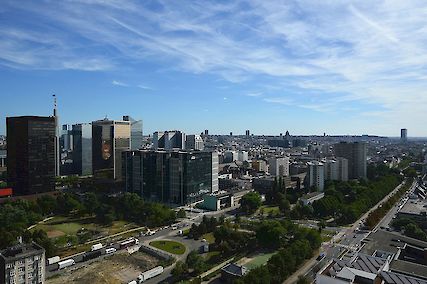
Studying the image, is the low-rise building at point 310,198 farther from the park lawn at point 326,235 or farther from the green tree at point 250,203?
the park lawn at point 326,235

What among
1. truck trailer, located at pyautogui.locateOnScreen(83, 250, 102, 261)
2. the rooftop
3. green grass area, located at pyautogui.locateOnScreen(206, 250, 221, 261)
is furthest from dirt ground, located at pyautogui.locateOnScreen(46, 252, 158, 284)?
the rooftop

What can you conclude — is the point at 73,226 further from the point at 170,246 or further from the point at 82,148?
the point at 82,148

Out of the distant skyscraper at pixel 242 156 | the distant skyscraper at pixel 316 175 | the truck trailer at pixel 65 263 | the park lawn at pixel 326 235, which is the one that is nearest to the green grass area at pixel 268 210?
the park lawn at pixel 326 235

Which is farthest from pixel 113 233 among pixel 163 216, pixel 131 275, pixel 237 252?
pixel 237 252

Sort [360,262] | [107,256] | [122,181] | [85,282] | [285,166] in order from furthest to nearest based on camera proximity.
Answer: [285,166] → [122,181] → [107,256] → [85,282] → [360,262]

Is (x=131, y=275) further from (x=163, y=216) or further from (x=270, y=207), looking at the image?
(x=270, y=207)
